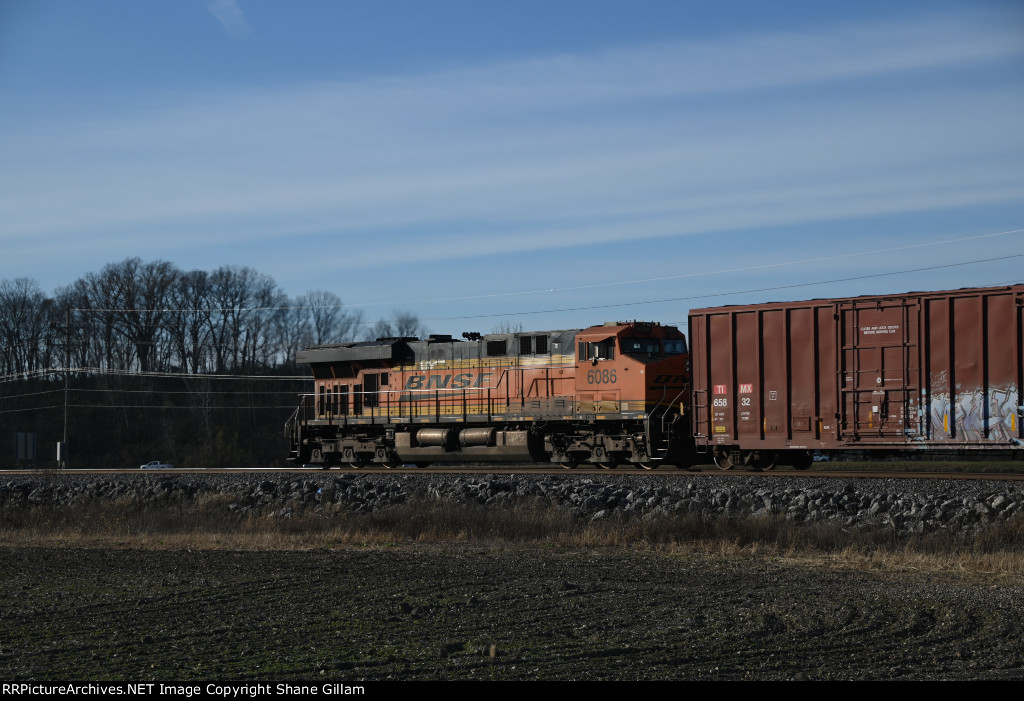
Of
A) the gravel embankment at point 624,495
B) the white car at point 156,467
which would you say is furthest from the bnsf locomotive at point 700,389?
→ the white car at point 156,467

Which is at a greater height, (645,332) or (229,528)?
(645,332)

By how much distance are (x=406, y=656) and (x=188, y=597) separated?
142 inches

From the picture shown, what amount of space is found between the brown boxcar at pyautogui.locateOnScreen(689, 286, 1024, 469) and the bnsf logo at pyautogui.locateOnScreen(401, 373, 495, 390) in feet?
24.0

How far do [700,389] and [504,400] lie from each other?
6618 mm

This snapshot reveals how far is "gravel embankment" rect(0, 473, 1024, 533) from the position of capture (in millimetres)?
15219

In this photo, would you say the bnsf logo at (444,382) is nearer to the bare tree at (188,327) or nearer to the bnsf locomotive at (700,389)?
the bnsf locomotive at (700,389)

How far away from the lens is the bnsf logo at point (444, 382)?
1129 inches

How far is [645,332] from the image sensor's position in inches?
1038

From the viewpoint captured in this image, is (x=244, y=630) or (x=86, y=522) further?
(x=86, y=522)

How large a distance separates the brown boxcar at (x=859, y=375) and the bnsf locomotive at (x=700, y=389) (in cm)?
3

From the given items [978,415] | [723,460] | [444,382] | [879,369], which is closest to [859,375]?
[879,369]

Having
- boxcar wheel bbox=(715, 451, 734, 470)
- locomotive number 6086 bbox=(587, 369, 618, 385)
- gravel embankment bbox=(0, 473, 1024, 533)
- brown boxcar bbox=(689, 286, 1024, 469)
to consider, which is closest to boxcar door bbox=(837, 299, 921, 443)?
brown boxcar bbox=(689, 286, 1024, 469)
